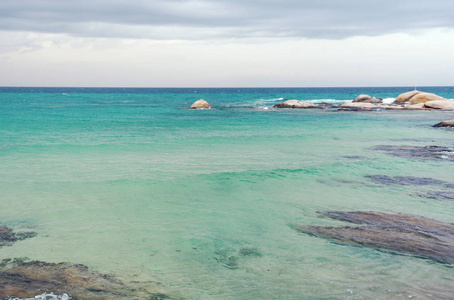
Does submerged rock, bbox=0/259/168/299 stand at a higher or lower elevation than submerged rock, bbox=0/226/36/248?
lower

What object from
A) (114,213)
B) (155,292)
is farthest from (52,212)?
(155,292)

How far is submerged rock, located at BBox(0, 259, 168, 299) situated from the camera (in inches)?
236

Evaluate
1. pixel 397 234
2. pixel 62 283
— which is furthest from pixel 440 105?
pixel 62 283

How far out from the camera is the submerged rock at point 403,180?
13008 millimetres

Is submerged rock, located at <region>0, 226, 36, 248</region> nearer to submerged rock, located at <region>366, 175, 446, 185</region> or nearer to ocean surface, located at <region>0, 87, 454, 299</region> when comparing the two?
ocean surface, located at <region>0, 87, 454, 299</region>

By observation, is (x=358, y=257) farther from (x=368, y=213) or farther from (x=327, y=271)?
(x=368, y=213)

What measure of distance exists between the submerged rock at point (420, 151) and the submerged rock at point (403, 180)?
4594 millimetres

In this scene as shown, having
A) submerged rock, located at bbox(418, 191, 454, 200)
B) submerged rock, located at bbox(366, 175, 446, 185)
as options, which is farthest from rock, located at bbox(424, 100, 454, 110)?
submerged rock, located at bbox(418, 191, 454, 200)

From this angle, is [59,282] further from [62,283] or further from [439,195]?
[439,195]

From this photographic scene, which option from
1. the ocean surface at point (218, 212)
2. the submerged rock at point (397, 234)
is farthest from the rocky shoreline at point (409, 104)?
the submerged rock at point (397, 234)

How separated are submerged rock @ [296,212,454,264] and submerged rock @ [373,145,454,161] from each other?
974 centimetres

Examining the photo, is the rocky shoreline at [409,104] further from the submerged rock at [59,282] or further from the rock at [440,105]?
the submerged rock at [59,282]

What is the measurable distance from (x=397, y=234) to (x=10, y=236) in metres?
8.23

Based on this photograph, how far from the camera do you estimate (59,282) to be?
633 cm
